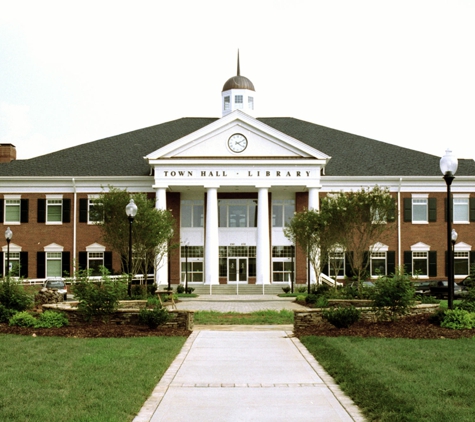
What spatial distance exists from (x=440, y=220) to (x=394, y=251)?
4061 mm

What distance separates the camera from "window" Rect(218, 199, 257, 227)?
54.0 metres

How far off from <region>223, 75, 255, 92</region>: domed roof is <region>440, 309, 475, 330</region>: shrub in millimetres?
44107

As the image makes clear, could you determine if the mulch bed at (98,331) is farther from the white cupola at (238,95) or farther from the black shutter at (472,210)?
the white cupola at (238,95)

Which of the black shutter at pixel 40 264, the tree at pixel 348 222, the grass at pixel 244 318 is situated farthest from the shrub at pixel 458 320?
the black shutter at pixel 40 264

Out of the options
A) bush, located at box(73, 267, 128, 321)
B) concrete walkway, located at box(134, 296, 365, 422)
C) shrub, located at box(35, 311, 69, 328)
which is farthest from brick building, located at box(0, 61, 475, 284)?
concrete walkway, located at box(134, 296, 365, 422)

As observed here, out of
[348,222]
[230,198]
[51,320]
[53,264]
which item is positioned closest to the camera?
[51,320]

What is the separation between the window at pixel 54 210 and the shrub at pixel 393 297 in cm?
3696

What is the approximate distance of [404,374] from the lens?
1162 cm

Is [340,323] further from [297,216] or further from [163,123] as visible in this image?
[163,123]

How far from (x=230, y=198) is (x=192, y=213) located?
10.1ft

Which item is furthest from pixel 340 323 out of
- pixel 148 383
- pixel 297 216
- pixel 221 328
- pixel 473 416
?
pixel 297 216

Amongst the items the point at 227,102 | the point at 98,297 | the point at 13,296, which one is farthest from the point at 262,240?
the point at 98,297

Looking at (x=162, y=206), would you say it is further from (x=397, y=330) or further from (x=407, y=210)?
(x=397, y=330)

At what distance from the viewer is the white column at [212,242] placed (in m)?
50.0
